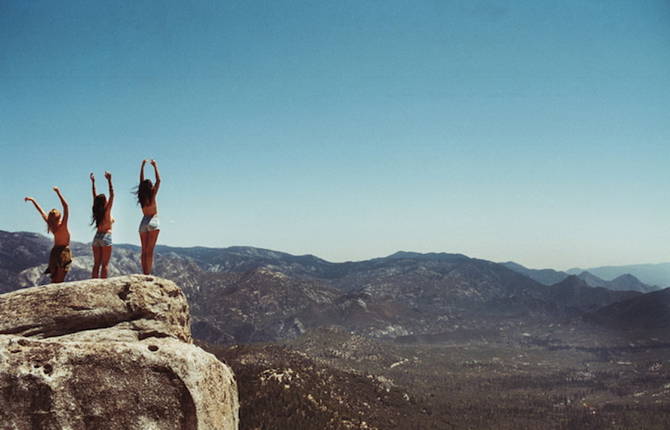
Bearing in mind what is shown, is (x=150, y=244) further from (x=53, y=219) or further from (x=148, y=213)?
(x=53, y=219)

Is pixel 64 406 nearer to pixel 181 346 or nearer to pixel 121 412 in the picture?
pixel 121 412

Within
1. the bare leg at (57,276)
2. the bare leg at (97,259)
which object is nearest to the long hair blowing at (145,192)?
the bare leg at (97,259)

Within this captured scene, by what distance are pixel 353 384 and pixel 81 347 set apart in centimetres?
16551

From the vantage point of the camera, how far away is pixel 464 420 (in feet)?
632

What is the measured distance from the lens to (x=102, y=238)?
20.4m

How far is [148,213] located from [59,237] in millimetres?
4090

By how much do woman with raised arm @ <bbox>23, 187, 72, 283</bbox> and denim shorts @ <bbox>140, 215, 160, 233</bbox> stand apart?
11.3 ft

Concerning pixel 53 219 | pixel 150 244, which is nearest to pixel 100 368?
pixel 150 244

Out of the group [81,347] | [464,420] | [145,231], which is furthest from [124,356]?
[464,420]

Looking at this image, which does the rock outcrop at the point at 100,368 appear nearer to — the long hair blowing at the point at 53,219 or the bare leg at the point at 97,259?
the bare leg at the point at 97,259

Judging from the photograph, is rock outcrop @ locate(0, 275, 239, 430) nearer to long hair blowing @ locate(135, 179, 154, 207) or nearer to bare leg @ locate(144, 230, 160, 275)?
bare leg @ locate(144, 230, 160, 275)

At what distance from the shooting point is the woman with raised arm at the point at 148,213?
792 inches

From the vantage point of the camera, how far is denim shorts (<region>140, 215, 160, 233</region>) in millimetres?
20078

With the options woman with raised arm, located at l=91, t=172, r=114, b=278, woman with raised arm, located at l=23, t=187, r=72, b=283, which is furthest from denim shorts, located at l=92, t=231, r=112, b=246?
woman with raised arm, located at l=23, t=187, r=72, b=283
